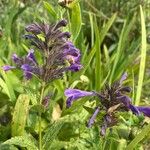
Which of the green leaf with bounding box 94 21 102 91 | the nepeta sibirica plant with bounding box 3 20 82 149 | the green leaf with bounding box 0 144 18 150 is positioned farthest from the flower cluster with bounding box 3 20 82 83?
the green leaf with bounding box 94 21 102 91

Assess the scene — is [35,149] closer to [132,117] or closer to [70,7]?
[132,117]

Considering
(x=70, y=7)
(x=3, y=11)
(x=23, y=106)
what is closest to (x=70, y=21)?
(x=70, y=7)

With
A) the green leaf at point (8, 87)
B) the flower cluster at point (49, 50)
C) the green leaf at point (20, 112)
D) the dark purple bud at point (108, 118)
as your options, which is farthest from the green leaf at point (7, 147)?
the dark purple bud at point (108, 118)

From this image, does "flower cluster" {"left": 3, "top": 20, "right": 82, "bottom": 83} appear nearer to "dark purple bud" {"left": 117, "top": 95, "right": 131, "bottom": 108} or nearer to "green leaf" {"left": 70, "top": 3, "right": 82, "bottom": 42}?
"dark purple bud" {"left": 117, "top": 95, "right": 131, "bottom": 108}

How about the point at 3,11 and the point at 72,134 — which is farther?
the point at 3,11

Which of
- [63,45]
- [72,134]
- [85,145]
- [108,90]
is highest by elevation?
[63,45]

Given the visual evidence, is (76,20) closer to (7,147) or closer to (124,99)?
(7,147)

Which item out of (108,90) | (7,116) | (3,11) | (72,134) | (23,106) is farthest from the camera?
(3,11)

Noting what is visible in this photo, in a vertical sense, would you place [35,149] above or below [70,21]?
below
